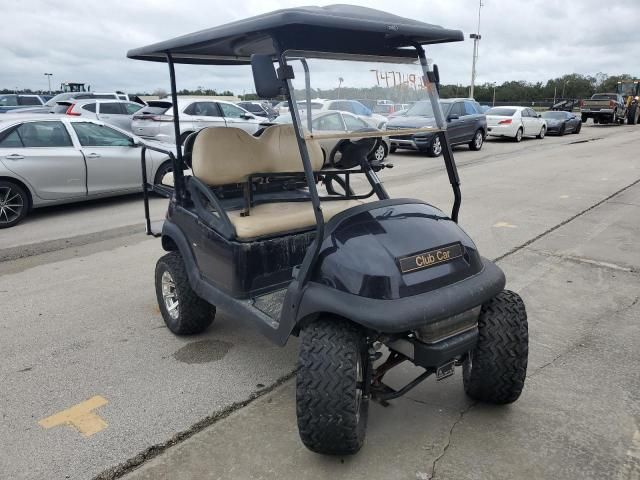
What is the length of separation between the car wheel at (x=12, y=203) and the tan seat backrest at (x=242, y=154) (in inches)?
185

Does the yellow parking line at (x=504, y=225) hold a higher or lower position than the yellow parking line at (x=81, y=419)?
higher

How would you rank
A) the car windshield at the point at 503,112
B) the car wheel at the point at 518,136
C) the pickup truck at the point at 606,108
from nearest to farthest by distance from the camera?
the car wheel at the point at 518,136, the car windshield at the point at 503,112, the pickup truck at the point at 606,108

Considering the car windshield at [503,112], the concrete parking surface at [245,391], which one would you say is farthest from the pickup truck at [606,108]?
the concrete parking surface at [245,391]

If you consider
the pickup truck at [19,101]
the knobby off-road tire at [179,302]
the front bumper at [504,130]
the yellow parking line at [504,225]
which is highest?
the pickup truck at [19,101]

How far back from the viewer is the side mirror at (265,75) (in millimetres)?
2395

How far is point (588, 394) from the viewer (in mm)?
3072

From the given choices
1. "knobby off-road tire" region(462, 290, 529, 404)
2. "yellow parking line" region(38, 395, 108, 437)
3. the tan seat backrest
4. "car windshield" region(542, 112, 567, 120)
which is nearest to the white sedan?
"car windshield" region(542, 112, 567, 120)

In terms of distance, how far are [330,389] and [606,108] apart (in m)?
32.5

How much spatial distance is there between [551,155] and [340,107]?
13789 millimetres

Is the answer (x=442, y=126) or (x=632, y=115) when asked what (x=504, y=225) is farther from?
(x=632, y=115)

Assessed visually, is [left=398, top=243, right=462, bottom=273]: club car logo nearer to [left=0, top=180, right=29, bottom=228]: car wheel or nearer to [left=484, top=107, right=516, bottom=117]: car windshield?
[left=0, top=180, right=29, bottom=228]: car wheel

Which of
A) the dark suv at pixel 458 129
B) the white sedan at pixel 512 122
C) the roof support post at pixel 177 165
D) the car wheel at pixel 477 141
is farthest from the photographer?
the white sedan at pixel 512 122

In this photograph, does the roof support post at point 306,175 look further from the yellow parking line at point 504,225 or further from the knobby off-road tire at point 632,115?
the knobby off-road tire at point 632,115

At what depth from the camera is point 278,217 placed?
3527 mm
